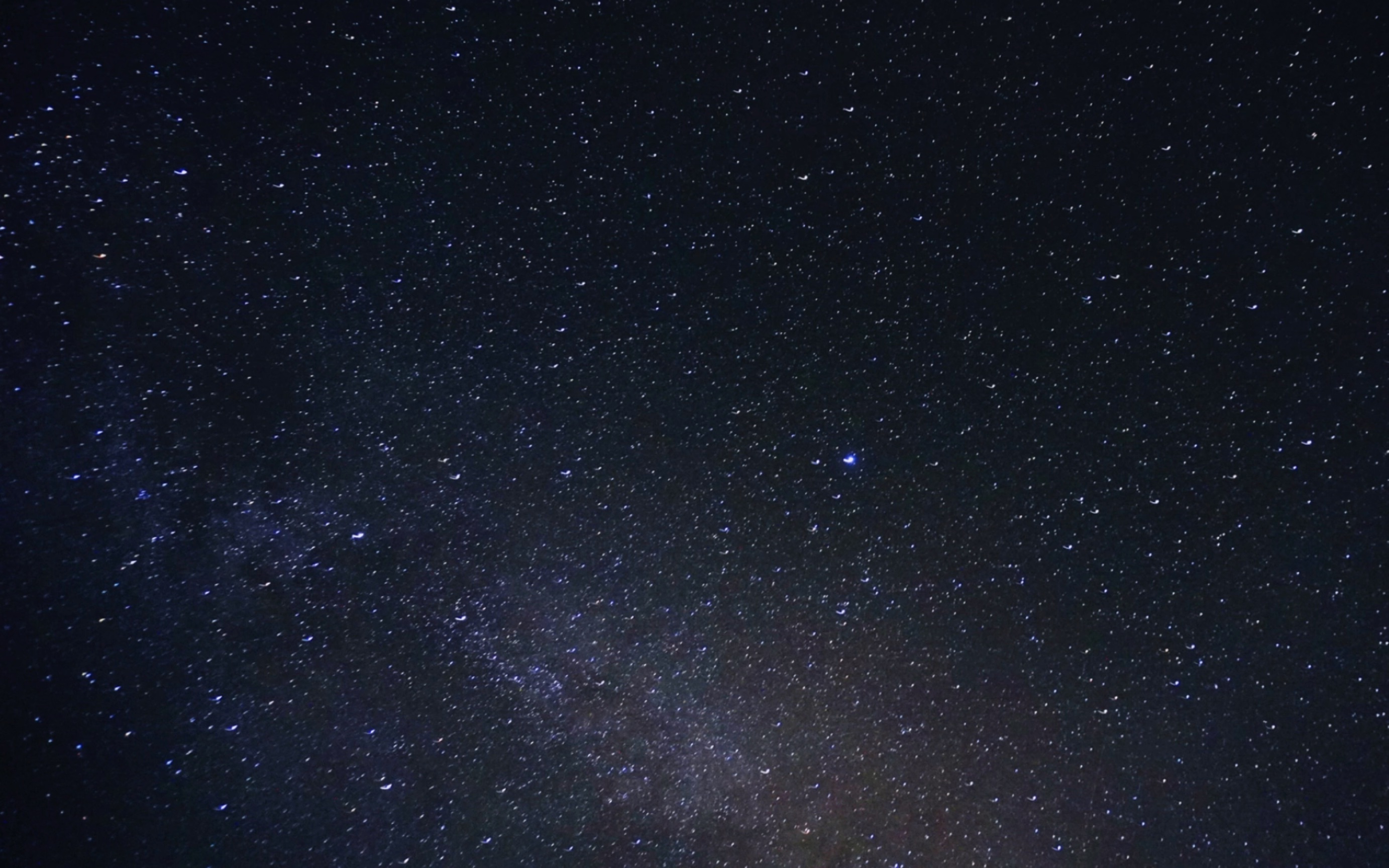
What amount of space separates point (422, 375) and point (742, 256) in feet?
0.96

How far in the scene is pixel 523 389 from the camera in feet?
2.16

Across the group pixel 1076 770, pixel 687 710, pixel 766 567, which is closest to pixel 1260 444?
pixel 1076 770

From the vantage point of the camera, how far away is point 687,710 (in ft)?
2.34

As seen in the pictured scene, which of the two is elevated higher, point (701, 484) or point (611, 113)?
point (611, 113)

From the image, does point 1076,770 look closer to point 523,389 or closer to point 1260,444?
point 1260,444

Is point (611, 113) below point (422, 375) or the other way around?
the other way around

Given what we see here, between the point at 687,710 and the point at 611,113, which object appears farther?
the point at 687,710

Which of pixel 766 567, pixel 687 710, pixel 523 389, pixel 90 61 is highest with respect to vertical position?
pixel 90 61

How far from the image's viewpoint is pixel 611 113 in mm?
608

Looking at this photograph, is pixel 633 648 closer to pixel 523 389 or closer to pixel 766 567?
pixel 766 567

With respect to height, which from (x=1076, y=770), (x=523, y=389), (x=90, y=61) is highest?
(x=90, y=61)

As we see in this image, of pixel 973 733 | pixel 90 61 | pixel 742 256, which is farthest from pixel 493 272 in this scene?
pixel 973 733

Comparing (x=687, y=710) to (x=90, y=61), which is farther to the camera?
(x=687, y=710)

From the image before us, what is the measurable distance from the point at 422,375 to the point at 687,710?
1.29 feet
